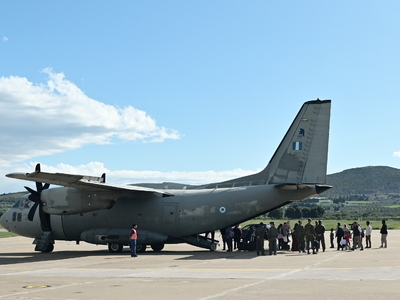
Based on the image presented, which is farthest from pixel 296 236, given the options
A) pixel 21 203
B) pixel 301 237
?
pixel 21 203

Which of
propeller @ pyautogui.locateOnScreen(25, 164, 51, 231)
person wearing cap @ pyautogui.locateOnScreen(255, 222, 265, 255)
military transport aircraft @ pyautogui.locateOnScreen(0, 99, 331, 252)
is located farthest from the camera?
propeller @ pyautogui.locateOnScreen(25, 164, 51, 231)

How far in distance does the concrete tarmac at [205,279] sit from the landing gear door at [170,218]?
508cm

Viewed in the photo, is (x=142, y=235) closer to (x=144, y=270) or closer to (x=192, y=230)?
(x=192, y=230)

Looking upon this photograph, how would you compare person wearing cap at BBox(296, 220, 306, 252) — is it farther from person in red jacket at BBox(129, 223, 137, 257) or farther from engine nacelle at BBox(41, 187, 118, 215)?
engine nacelle at BBox(41, 187, 118, 215)

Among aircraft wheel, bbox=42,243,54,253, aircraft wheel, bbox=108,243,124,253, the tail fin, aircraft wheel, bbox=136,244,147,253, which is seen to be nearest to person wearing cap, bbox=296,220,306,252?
the tail fin

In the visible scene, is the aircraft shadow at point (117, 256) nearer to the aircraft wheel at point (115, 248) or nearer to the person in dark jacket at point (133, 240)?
the person in dark jacket at point (133, 240)

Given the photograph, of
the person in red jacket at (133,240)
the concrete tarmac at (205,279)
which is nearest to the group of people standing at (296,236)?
the person in red jacket at (133,240)

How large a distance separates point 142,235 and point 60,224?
4.75 m

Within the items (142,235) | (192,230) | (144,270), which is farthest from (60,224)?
(144,270)

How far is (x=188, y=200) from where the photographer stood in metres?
25.9

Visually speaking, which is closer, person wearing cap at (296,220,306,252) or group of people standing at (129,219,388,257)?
group of people standing at (129,219,388,257)

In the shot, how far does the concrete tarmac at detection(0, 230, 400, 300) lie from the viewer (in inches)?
459

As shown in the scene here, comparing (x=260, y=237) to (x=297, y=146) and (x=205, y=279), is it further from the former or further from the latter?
(x=205, y=279)

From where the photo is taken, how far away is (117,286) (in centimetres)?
1333
